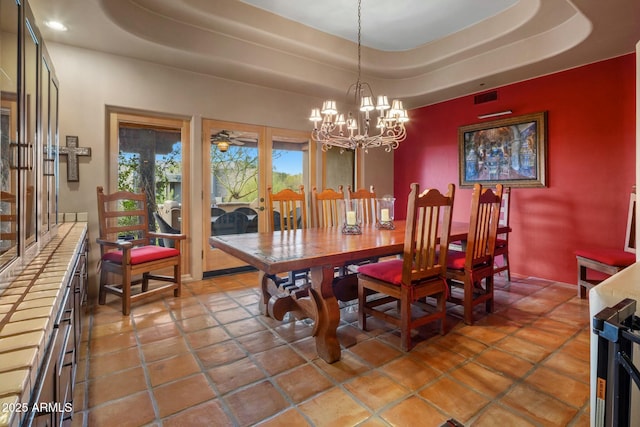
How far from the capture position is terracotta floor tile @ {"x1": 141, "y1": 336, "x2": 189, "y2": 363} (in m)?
2.13

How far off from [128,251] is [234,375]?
5.37 feet

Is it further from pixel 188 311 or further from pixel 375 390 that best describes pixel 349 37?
pixel 375 390

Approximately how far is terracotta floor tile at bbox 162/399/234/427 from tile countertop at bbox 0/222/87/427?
0.87 metres

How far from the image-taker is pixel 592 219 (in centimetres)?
350

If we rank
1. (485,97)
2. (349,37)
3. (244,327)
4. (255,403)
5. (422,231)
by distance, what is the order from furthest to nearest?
1. (485,97)
2. (349,37)
3. (244,327)
4. (422,231)
5. (255,403)

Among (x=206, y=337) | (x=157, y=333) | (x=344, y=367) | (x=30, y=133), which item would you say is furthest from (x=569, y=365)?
(x=30, y=133)

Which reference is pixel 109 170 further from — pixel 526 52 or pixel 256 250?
pixel 526 52

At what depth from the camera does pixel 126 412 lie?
62.8 inches

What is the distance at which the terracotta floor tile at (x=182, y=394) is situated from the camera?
64.3 inches

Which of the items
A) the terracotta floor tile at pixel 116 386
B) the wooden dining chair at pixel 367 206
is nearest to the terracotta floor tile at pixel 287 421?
the terracotta floor tile at pixel 116 386

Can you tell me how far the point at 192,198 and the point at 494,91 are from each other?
165 inches

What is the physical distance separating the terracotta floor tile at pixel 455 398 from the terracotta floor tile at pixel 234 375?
97 cm

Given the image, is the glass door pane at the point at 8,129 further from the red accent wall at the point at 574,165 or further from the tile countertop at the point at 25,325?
the red accent wall at the point at 574,165

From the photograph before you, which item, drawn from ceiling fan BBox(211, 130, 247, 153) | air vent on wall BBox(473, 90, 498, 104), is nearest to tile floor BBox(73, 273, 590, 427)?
ceiling fan BBox(211, 130, 247, 153)
